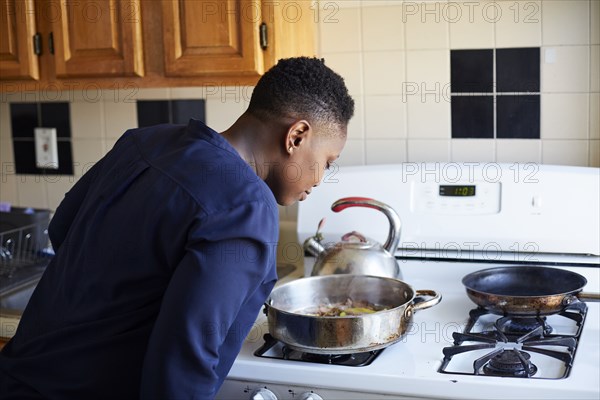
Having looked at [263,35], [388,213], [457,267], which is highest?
[263,35]

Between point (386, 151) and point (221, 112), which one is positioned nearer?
point (386, 151)

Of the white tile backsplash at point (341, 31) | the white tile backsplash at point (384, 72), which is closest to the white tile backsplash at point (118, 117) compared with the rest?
the white tile backsplash at point (341, 31)

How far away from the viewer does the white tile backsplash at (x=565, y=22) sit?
1.93 m

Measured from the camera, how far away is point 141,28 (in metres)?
1.96

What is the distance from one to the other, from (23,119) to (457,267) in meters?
1.48

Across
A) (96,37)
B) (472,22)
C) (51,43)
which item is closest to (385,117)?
(472,22)

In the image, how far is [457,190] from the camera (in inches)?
74.5

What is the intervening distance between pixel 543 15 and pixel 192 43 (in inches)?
34.8

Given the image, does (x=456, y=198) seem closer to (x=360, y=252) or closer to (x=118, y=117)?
(x=360, y=252)

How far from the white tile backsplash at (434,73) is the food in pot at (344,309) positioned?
573 millimetres

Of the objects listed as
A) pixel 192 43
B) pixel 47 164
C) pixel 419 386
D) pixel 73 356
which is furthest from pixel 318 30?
pixel 73 356

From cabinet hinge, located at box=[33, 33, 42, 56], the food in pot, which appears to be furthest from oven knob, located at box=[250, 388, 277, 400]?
cabinet hinge, located at box=[33, 33, 42, 56]

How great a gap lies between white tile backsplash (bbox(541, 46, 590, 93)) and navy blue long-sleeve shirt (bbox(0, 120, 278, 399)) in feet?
3.79

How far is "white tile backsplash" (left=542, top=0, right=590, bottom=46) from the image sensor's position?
1.93 meters
